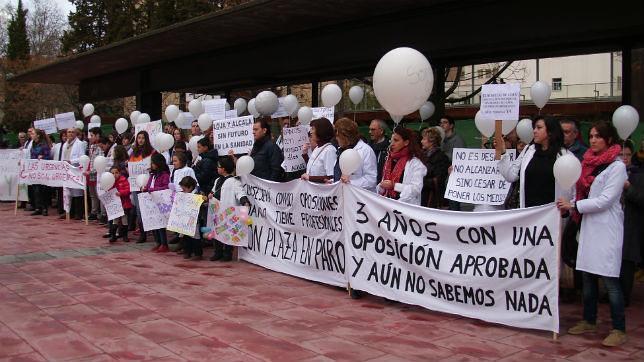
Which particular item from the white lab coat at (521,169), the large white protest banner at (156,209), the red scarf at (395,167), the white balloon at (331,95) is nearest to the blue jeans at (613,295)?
the white lab coat at (521,169)

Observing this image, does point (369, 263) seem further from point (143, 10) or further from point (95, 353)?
point (143, 10)

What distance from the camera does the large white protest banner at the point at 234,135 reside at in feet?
27.6

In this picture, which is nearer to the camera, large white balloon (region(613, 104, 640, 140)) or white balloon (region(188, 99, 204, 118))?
large white balloon (region(613, 104, 640, 140))

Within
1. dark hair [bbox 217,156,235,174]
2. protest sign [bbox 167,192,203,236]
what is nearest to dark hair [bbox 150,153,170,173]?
protest sign [bbox 167,192,203,236]

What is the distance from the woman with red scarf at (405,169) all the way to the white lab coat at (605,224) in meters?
1.74

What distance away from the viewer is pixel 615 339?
5023 millimetres

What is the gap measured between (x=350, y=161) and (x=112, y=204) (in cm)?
533

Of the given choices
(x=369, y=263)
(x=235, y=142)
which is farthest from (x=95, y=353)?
(x=235, y=142)

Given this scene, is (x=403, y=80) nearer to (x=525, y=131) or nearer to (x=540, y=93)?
(x=525, y=131)

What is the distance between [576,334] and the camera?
530 centimetres

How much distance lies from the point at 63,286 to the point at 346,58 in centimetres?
568

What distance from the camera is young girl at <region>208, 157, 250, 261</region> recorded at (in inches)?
327

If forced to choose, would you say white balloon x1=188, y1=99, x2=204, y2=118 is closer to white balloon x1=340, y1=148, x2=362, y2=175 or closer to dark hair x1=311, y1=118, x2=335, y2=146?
dark hair x1=311, y1=118, x2=335, y2=146

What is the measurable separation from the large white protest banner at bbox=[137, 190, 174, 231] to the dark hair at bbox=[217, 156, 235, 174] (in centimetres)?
116
